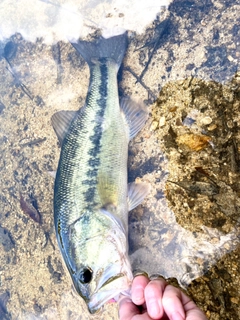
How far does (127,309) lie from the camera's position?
269 centimetres

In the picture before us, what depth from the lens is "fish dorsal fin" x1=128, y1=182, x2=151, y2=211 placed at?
3.64m

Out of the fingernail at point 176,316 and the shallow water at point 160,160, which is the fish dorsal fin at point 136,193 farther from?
the fingernail at point 176,316

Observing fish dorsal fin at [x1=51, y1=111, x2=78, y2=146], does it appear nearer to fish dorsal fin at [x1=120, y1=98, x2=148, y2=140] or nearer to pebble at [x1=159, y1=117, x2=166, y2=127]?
fish dorsal fin at [x1=120, y1=98, x2=148, y2=140]

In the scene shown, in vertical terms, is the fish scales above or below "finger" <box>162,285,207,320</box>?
above

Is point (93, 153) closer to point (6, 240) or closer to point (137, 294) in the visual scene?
point (137, 294)

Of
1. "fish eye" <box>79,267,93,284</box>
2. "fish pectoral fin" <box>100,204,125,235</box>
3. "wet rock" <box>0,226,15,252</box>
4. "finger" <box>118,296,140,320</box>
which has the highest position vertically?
"fish pectoral fin" <box>100,204,125,235</box>

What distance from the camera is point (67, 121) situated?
3.81 m

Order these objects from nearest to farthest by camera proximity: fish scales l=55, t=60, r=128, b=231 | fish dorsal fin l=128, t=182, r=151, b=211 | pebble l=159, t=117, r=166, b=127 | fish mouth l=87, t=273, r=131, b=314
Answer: fish mouth l=87, t=273, r=131, b=314 → fish scales l=55, t=60, r=128, b=231 → fish dorsal fin l=128, t=182, r=151, b=211 → pebble l=159, t=117, r=166, b=127

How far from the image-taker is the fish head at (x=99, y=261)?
280 cm

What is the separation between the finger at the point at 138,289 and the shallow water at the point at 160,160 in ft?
2.06

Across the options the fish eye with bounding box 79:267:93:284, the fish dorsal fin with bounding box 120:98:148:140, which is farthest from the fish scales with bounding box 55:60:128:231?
the fish eye with bounding box 79:267:93:284

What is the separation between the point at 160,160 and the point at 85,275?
5.26 feet

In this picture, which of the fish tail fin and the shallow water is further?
the fish tail fin

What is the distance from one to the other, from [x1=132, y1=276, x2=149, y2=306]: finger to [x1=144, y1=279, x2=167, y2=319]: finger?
11 centimetres
